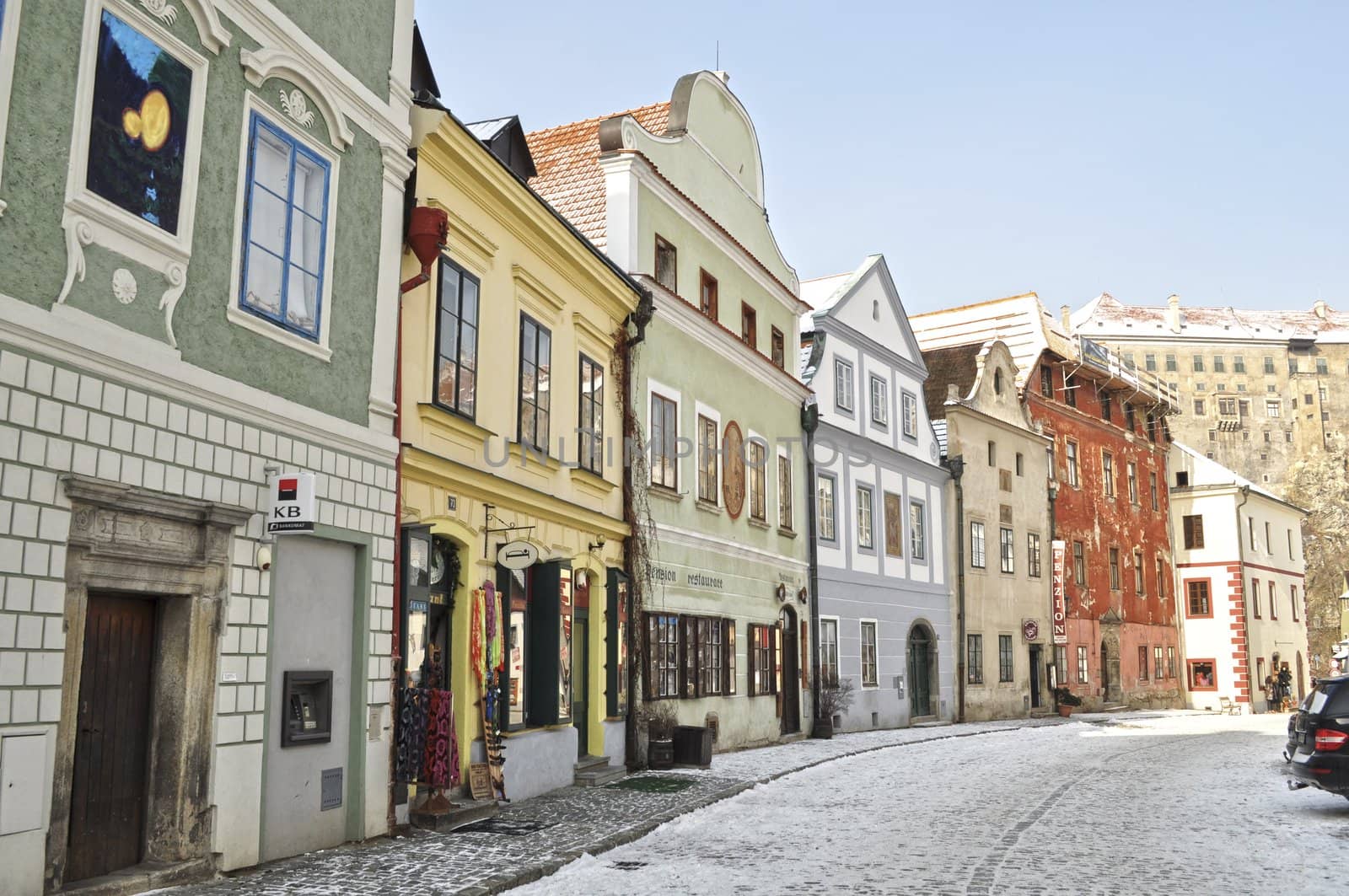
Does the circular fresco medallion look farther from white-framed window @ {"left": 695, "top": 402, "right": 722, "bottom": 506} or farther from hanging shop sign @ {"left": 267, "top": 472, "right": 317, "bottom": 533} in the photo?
hanging shop sign @ {"left": 267, "top": 472, "right": 317, "bottom": 533}

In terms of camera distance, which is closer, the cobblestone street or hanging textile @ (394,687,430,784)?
the cobblestone street

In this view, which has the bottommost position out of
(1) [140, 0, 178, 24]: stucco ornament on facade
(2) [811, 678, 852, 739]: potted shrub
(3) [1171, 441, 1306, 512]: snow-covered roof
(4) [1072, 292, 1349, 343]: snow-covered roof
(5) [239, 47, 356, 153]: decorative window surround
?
(2) [811, 678, 852, 739]: potted shrub

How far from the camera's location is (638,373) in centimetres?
1911

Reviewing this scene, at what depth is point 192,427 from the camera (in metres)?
9.02

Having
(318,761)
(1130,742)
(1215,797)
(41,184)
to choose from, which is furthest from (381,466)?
(1130,742)

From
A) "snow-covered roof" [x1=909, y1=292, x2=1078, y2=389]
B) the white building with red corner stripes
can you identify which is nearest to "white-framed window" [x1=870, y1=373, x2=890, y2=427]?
"snow-covered roof" [x1=909, y1=292, x2=1078, y2=389]

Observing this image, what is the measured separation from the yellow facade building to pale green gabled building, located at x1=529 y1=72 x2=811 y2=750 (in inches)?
57.4

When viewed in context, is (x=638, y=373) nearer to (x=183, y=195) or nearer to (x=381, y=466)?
(x=381, y=466)

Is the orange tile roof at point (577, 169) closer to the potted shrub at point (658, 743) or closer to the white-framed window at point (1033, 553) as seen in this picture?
the potted shrub at point (658, 743)

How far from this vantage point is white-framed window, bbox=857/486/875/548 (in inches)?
1112

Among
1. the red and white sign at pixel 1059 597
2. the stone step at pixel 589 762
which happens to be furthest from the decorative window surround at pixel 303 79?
the red and white sign at pixel 1059 597

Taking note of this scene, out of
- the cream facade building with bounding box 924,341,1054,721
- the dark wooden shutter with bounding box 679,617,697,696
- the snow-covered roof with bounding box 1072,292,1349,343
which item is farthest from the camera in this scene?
the snow-covered roof with bounding box 1072,292,1349,343

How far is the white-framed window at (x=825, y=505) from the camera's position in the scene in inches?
1043

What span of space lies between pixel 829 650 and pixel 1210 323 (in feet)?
318
